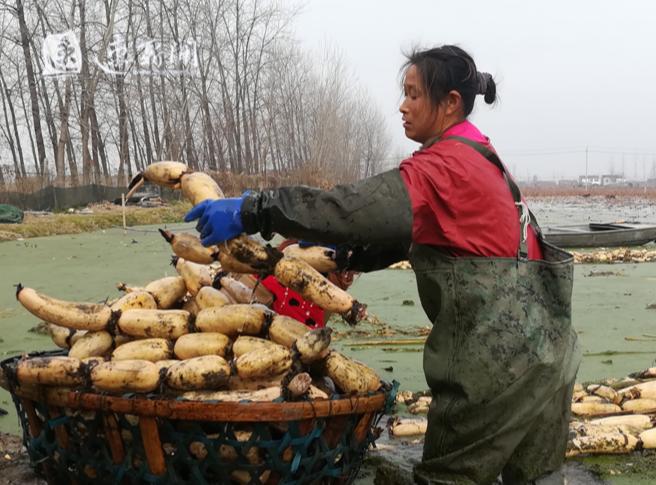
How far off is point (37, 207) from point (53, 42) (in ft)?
28.2

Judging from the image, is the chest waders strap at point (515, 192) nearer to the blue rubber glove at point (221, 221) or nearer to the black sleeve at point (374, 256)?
the black sleeve at point (374, 256)

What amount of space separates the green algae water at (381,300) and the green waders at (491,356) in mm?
1004

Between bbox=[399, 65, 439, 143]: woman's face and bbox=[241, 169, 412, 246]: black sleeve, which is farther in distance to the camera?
bbox=[399, 65, 439, 143]: woman's face

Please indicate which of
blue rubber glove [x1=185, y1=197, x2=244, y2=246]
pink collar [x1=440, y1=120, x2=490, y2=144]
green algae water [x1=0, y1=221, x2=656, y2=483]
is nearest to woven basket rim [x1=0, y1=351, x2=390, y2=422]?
blue rubber glove [x1=185, y1=197, x2=244, y2=246]

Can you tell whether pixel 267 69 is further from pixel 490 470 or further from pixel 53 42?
pixel 490 470

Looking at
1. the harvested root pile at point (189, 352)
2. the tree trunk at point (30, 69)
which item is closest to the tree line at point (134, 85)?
the tree trunk at point (30, 69)

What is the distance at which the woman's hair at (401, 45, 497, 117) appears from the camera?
1.94 m

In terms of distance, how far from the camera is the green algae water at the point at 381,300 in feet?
14.8

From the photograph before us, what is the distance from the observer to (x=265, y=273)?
7.16ft

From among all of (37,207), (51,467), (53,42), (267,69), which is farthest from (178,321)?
(267,69)

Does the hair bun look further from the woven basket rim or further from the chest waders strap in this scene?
the woven basket rim

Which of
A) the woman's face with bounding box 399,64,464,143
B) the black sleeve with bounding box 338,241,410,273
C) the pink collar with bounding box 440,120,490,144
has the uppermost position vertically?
the woman's face with bounding box 399,64,464,143

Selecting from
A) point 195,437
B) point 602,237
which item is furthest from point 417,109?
point 602,237

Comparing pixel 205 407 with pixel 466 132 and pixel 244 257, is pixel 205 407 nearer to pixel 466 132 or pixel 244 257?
pixel 244 257
